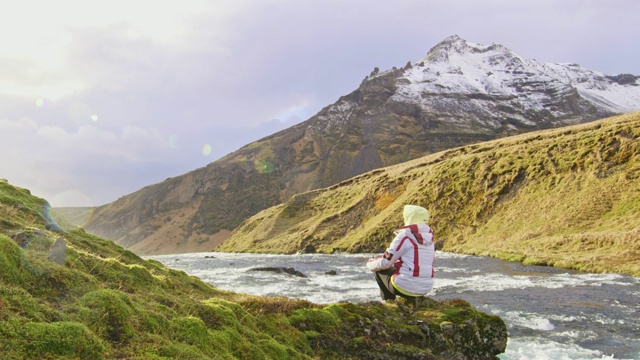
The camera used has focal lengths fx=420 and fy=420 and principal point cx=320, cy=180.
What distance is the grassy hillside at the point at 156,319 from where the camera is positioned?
5828 millimetres

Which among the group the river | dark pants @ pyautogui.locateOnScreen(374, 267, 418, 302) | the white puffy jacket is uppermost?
the white puffy jacket

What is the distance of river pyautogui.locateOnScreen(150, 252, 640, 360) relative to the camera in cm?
1427

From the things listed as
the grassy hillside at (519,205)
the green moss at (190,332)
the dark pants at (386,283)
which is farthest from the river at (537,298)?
the green moss at (190,332)

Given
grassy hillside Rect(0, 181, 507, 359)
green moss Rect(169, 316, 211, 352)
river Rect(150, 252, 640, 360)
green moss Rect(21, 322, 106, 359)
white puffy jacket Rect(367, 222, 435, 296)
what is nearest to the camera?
green moss Rect(21, 322, 106, 359)

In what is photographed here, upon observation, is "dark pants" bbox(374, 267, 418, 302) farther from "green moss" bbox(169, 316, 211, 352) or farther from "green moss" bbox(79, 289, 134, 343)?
"green moss" bbox(79, 289, 134, 343)

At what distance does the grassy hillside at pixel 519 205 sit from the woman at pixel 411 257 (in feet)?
98.2

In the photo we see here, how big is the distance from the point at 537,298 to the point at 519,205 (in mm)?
44194

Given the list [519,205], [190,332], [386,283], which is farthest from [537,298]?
[519,205]

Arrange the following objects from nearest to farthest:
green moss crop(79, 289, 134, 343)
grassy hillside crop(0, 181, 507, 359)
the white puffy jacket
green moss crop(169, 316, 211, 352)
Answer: grassy hillside crop(0, 181, 507, 359)
green moss crop(79, 289, 134, 343)
green moss crop(169, 316, 211, 352)
the white puffy jacket

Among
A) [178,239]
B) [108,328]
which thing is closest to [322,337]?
[108,328]

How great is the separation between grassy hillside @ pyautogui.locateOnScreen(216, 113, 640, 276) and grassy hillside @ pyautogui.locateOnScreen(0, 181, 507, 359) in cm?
3027

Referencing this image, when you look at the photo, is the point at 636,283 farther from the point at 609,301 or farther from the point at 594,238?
the point at 594,238

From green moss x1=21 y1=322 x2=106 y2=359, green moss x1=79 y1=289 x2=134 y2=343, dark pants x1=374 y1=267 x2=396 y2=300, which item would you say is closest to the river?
dark pants x1=374 y1=267 x2=396 y2=300

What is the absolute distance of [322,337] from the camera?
9875 mm
